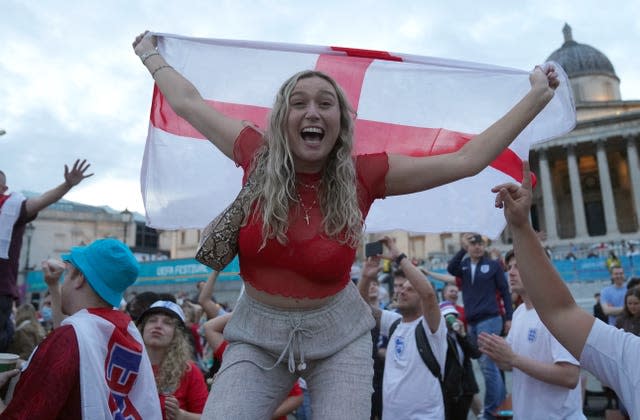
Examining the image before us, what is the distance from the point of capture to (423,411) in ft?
13.5

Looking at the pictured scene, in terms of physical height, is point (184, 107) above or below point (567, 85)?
below

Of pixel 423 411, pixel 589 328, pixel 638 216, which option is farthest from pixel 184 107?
pixel 638 216

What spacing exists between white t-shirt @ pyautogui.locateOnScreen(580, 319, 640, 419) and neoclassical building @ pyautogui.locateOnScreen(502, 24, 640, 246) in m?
40.7

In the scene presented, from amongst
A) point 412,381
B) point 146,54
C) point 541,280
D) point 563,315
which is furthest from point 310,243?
point 412,381

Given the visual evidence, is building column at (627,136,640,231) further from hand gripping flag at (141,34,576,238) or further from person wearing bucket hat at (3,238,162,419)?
person wearing bucket hat at (3,238,162,419)

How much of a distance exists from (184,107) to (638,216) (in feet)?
149

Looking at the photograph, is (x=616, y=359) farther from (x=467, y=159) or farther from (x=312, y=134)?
(x=312, y=134)

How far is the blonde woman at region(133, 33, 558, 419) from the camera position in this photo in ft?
6.34

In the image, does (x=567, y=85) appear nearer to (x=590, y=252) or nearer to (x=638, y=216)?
(x=590, y=252)

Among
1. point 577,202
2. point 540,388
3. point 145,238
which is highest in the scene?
point 145,238

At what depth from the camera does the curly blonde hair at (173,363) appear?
3.76m

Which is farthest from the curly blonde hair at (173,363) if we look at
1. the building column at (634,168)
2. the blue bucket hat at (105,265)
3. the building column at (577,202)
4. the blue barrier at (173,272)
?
the building column at (634,168)

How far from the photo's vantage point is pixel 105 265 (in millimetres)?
2699

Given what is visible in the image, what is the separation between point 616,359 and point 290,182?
1.39 meters
